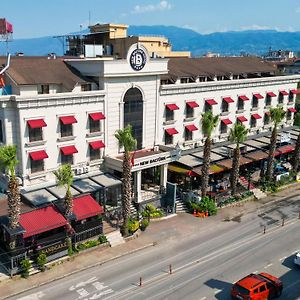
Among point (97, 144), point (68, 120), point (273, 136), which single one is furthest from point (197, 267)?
point (273, 136)

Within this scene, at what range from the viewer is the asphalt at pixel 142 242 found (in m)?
34.1

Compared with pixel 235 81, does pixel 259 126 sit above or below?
below

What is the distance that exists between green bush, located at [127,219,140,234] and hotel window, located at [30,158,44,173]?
35.3ft

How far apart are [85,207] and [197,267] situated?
1209cm

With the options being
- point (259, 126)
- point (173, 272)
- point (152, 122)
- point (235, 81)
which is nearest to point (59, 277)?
point (173, 272)

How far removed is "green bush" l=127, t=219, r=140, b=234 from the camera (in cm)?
4250

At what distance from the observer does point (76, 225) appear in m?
39.2

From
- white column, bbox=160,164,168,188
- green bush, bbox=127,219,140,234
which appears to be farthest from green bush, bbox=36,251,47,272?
white column, bbox=160,164,168,188

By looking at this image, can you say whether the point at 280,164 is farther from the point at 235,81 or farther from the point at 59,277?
the point at 59,277

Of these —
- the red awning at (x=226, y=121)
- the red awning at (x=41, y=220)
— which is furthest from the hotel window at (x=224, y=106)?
the red awning at (x=41, y=220)

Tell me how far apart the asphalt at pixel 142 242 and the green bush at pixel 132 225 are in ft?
3.18

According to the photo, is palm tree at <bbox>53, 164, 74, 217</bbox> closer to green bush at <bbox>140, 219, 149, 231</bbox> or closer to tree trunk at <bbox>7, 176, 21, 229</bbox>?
tree trunk at <bbox>7, 176, 21, 229</bbox>

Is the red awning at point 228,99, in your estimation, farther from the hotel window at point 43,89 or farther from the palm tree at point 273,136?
the hotel window at point 43,89

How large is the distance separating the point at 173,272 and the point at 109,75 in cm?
2194
